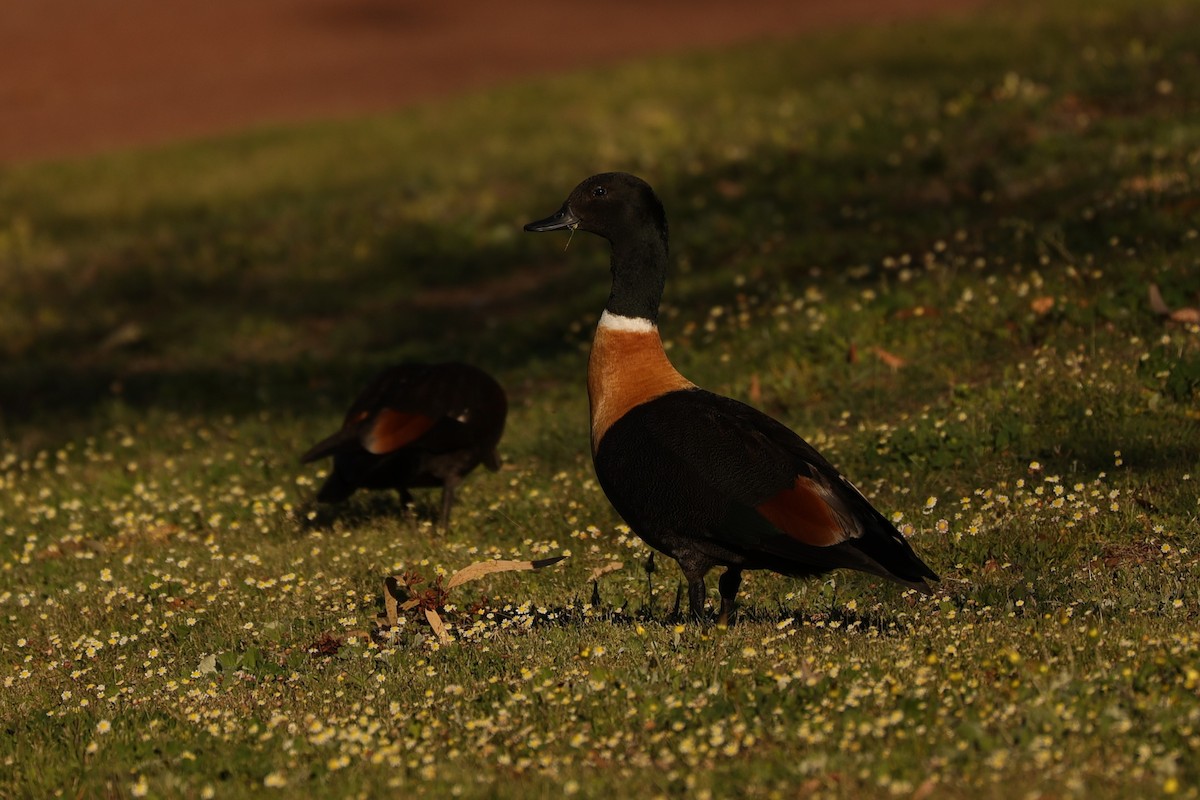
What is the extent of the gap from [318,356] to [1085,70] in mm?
8416

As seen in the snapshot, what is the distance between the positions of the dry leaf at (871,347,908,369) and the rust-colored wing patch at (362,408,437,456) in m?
3.38

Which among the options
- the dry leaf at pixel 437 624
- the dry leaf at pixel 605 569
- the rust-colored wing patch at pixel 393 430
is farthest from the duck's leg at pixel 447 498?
the dry leaf at pixel 437 624

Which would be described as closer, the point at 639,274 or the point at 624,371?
the point at 624,371

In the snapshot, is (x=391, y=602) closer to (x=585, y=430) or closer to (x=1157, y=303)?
(x=585, y=430)

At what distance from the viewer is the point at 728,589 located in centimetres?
685

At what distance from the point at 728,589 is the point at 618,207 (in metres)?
1.88

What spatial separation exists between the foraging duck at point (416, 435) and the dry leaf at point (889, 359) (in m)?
2.79

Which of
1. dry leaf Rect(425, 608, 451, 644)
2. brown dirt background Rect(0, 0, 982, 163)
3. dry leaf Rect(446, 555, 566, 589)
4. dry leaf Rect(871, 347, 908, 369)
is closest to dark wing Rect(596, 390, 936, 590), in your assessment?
dry leaf Rect(446, 555, 566, 589)

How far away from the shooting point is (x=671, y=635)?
645cm

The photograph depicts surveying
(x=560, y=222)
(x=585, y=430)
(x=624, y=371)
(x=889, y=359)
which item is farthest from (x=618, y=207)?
(x=889, y=359)

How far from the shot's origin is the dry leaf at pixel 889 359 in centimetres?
1062

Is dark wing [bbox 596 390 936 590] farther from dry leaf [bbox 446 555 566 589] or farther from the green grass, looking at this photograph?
dry leaf [bbox 446 555 566 589]

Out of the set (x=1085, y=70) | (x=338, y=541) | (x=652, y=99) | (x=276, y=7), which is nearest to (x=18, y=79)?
(x=276, y=7)

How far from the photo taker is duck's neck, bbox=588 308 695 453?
6973 mm
